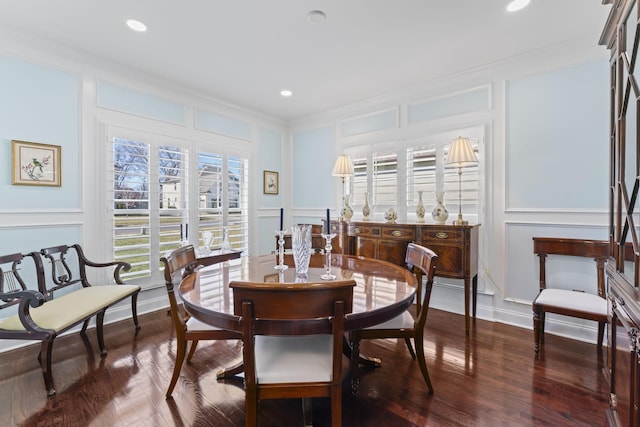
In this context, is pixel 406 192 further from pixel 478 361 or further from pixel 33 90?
pixel 33 90

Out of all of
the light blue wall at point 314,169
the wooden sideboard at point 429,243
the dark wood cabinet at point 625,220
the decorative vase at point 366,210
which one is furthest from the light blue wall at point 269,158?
the dark wood cabinet at point 625,220

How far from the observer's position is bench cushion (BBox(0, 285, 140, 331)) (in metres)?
2.01

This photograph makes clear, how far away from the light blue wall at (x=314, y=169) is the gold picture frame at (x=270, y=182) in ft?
1.03

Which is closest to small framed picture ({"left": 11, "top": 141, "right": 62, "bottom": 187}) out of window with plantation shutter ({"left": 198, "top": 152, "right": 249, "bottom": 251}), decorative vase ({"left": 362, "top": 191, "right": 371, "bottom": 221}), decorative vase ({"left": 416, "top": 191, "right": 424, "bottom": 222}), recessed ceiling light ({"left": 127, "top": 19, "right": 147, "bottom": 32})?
recessed ceiling light ({"left": 127, "top": 19, "right": 147, "bottom": 32})

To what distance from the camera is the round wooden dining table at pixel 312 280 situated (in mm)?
1359

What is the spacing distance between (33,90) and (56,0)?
90cm

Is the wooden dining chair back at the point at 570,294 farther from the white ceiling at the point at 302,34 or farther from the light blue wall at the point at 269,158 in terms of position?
the light blue wall at the point at 269,158

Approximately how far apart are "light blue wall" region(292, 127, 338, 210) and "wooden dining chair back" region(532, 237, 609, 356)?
2.65 m

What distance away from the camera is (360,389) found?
1973 millimetres

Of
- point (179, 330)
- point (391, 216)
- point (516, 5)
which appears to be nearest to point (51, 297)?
point (179, 330)

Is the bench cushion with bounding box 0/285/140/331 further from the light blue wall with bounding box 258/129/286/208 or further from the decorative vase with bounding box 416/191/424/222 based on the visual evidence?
the decorative vase with bounding box 416/191/424/222

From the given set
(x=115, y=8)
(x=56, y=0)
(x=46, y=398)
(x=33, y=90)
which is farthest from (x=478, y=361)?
(x=33, y=90)

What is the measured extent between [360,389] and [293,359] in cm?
82

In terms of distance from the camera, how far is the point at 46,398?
1887 millimetres
